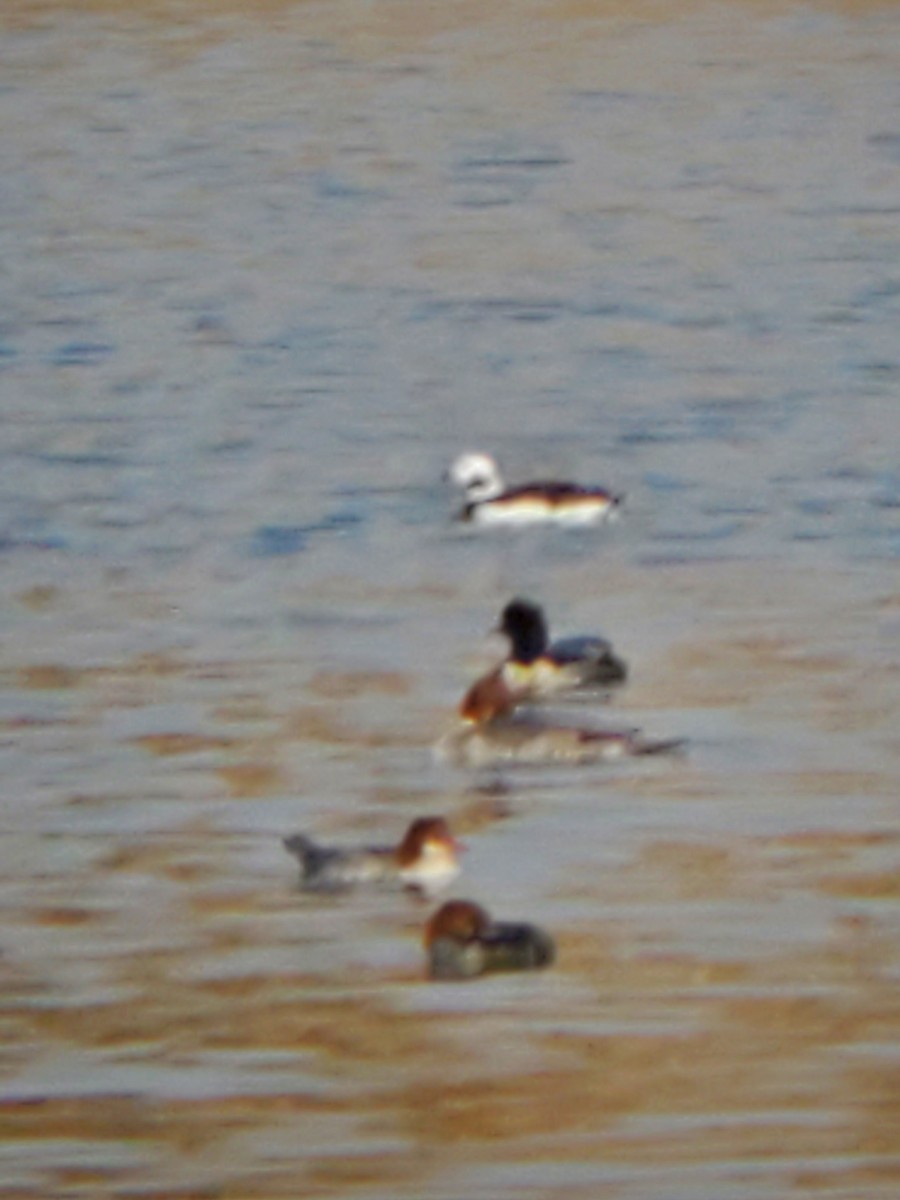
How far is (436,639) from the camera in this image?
36.7ft

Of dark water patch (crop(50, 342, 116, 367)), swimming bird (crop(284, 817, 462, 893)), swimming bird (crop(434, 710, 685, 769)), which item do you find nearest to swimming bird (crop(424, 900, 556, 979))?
swimming bird (crop(284, 817, 462, 893))

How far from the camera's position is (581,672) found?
10.5 meters

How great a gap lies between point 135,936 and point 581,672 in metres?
2.99

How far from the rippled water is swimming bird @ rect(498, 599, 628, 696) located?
138 millimetres

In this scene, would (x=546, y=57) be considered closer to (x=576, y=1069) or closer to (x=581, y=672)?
(x=581, y=672)

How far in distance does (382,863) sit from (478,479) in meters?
5.98

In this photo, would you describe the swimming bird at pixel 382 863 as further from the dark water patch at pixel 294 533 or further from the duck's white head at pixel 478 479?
the duck's white head at pixel 478 479

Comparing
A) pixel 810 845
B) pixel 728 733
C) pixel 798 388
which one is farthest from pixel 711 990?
pixel 798 388

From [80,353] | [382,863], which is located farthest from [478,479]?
[382,863]

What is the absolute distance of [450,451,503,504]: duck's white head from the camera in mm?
14014

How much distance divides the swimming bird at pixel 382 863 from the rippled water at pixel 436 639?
0.07 m

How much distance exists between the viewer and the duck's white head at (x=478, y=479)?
14014 millimetres

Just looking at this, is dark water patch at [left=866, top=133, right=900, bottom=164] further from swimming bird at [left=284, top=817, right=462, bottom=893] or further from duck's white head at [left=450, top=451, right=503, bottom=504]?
swimming bird at [left=284, top=817, right=462, bottom=893]

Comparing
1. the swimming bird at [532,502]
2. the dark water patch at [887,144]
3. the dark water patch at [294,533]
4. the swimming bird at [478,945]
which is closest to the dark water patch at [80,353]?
the swimming bird at [532,502]
